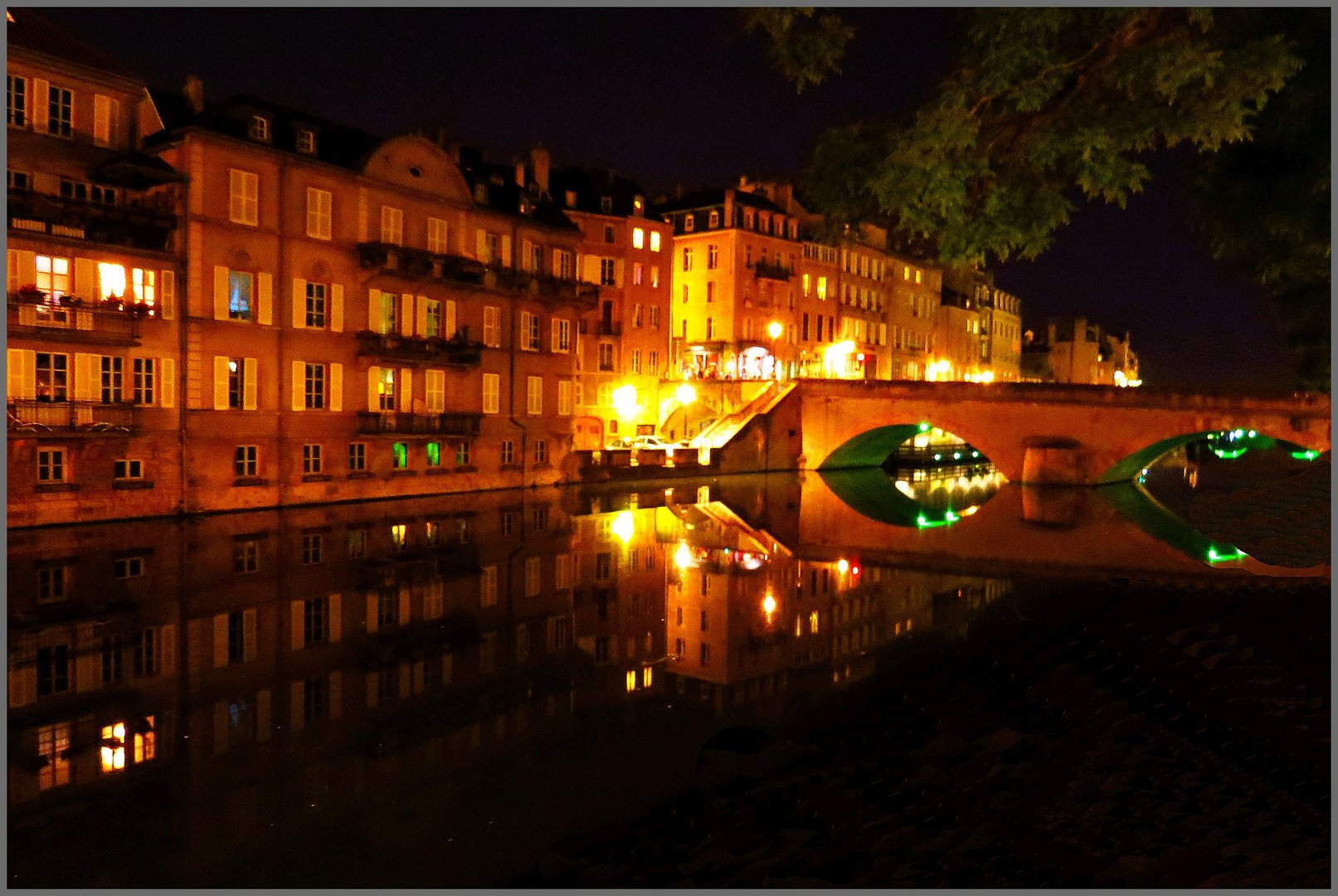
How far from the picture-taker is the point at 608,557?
2392cm

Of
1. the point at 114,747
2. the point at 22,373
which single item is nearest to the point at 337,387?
the point at 22,373

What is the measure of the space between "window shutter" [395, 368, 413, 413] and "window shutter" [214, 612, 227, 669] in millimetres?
20511

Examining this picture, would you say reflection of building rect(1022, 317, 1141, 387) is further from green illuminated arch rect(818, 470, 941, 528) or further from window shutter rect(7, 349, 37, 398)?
window shutter rect(7, 349, 37, 398)

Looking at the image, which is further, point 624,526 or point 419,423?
point 419,423

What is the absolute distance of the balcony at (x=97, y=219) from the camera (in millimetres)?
25500

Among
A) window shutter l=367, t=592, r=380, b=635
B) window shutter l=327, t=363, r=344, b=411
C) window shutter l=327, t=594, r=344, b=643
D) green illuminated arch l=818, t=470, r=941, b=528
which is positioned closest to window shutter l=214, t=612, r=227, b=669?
window shutter l=327, t=594, r=344, b=643

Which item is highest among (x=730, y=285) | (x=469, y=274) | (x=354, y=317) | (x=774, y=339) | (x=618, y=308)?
(x=730, y=285)

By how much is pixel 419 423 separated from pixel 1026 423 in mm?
32755

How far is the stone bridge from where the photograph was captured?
145ft

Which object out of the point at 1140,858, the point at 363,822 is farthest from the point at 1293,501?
the point at 363,822

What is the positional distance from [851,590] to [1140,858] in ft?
45.3

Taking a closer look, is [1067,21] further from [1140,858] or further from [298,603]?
[298,603]

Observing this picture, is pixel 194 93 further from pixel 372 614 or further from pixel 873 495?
pixel 873 495

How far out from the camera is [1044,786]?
8.39 metres
